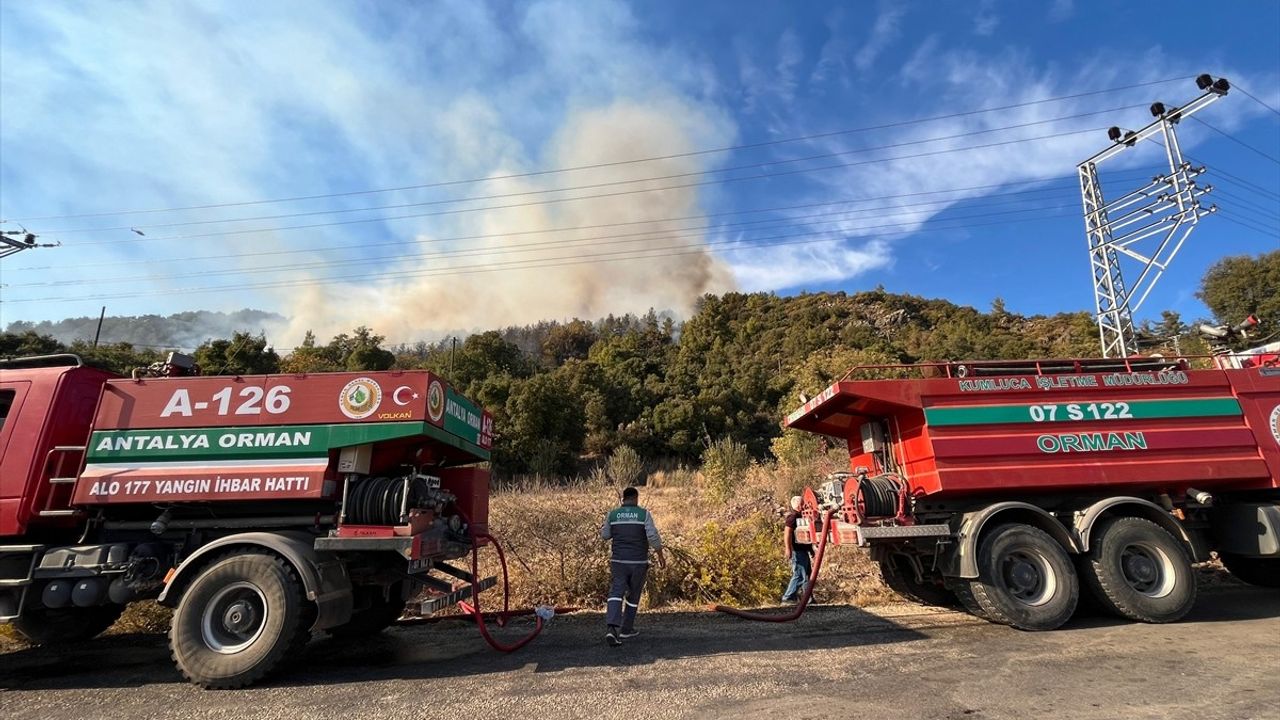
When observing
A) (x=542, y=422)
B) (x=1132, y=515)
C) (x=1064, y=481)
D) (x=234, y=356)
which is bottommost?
(x=1132, y=515)

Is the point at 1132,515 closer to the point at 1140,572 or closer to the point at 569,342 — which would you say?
the point at 1140,572

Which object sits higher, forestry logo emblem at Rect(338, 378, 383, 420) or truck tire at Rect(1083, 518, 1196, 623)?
forestry logo emblem at Rect(338, 378, 383, 420)

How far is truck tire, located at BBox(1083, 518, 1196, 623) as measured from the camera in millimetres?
6371

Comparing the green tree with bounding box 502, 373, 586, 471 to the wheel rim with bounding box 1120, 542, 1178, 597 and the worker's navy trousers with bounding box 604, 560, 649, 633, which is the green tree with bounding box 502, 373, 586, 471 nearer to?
the worker's navy trousers with bounding box 604, 560, 649, 633

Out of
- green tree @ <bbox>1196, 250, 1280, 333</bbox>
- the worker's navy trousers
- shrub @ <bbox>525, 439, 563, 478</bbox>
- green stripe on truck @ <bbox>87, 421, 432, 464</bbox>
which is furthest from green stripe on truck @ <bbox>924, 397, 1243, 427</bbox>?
green tree @ <bbox>1196, 250, 1280, 333</bbox>

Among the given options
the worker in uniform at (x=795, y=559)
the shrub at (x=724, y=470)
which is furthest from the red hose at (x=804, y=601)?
the shrub at (x=724, y=470)

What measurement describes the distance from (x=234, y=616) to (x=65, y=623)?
280cm

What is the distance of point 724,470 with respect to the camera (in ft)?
58.1

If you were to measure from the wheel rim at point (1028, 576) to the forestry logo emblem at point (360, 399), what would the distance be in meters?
6.46

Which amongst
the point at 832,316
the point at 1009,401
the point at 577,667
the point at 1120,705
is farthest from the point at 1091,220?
the point at 832,316

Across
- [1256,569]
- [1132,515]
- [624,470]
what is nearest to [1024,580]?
[1132,515]

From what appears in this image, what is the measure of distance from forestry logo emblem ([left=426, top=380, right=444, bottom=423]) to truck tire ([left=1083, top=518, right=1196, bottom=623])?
6.92 metres

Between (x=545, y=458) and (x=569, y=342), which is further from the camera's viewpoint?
(x=569, y=342)

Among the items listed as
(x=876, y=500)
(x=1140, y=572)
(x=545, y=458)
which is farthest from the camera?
(x=545, y=458)
